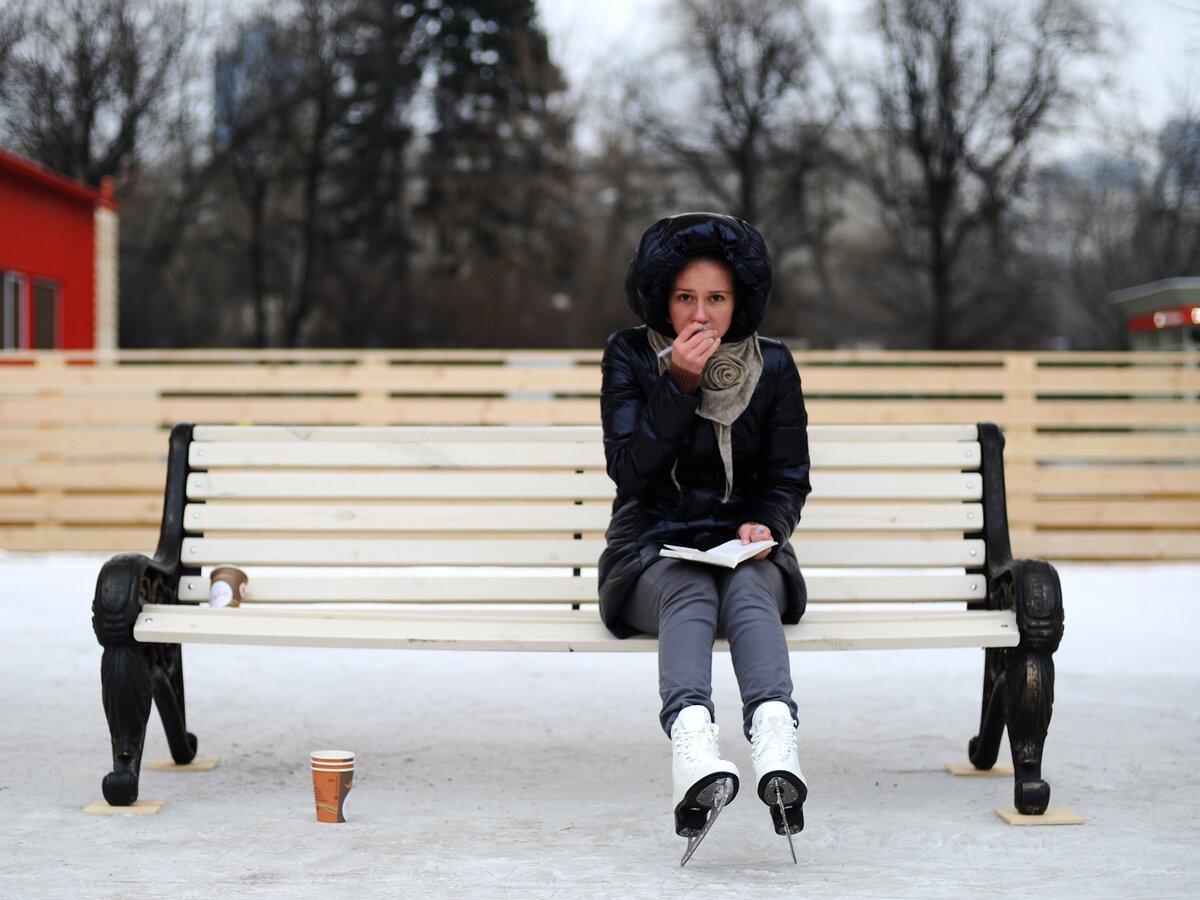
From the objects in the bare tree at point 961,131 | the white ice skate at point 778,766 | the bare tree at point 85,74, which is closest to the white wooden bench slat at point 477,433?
the white ice skate at point 778,766

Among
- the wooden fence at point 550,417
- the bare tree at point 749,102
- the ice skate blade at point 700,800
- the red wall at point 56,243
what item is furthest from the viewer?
the bare tree at point 749,102

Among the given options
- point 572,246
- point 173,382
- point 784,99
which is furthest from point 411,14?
point 173,382

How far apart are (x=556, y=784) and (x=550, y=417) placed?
272 inches

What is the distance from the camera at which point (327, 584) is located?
480 centimetres

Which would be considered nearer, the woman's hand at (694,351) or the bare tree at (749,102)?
the woman's hand at (694,351)

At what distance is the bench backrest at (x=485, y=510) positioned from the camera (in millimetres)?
4715

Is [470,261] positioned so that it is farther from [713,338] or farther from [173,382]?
[713,338]

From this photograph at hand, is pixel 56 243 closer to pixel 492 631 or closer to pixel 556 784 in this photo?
pixel 556 784

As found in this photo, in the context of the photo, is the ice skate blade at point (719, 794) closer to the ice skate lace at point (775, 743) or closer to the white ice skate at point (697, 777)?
the white ice skate at point (697, 777)

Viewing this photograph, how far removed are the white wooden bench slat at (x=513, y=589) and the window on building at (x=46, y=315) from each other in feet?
56.8

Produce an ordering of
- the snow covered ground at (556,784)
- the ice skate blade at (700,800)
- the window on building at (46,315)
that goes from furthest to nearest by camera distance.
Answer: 1. the window on building at (46,315)
2. the snow covered ground at (556,784)
3. the ice skate blade at (700,800)

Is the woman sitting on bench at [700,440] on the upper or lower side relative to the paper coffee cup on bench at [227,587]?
upper

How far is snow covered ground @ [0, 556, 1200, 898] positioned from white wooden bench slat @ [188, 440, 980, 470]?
0.94m

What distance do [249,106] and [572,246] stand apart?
Answer: 8.94m
